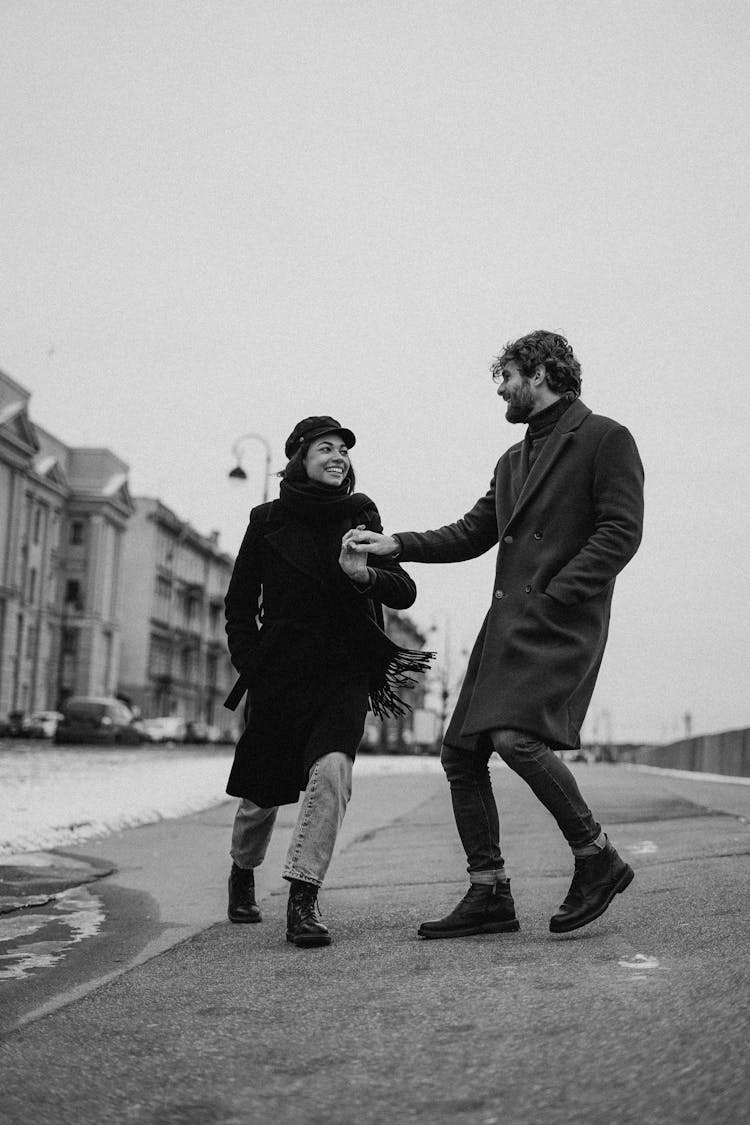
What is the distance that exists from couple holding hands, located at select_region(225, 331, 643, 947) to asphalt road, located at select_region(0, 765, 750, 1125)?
26 centimetres

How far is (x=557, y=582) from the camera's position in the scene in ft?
14.1

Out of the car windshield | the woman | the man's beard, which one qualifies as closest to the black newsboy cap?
the woman

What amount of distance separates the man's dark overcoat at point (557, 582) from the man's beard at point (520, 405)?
0.12 m

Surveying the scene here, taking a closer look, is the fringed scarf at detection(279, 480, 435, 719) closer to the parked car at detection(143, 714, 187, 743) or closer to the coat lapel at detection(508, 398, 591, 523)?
the coat lapel at detection(508, 398, 591, 523)

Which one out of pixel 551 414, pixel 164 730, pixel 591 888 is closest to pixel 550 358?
pixel 551 414

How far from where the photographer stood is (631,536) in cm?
434

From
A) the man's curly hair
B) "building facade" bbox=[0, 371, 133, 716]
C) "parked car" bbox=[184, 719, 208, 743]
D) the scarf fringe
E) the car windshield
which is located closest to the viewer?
the man's curly hair

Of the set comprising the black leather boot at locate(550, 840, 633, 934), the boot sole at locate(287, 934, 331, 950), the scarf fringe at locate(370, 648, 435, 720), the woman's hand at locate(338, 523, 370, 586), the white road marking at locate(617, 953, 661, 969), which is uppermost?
the woman's hand at locate(338, 523, 370, 586)

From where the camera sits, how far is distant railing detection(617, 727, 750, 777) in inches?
1027

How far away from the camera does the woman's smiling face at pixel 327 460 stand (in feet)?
16.5

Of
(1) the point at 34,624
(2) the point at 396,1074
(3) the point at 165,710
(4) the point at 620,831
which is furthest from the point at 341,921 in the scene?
(3) the point at 165,710

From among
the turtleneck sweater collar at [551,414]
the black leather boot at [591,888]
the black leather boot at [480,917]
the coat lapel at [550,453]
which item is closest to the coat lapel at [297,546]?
the coat lapel at [550,453]

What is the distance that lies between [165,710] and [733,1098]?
97.5m

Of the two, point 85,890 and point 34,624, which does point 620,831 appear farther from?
point 34,624
